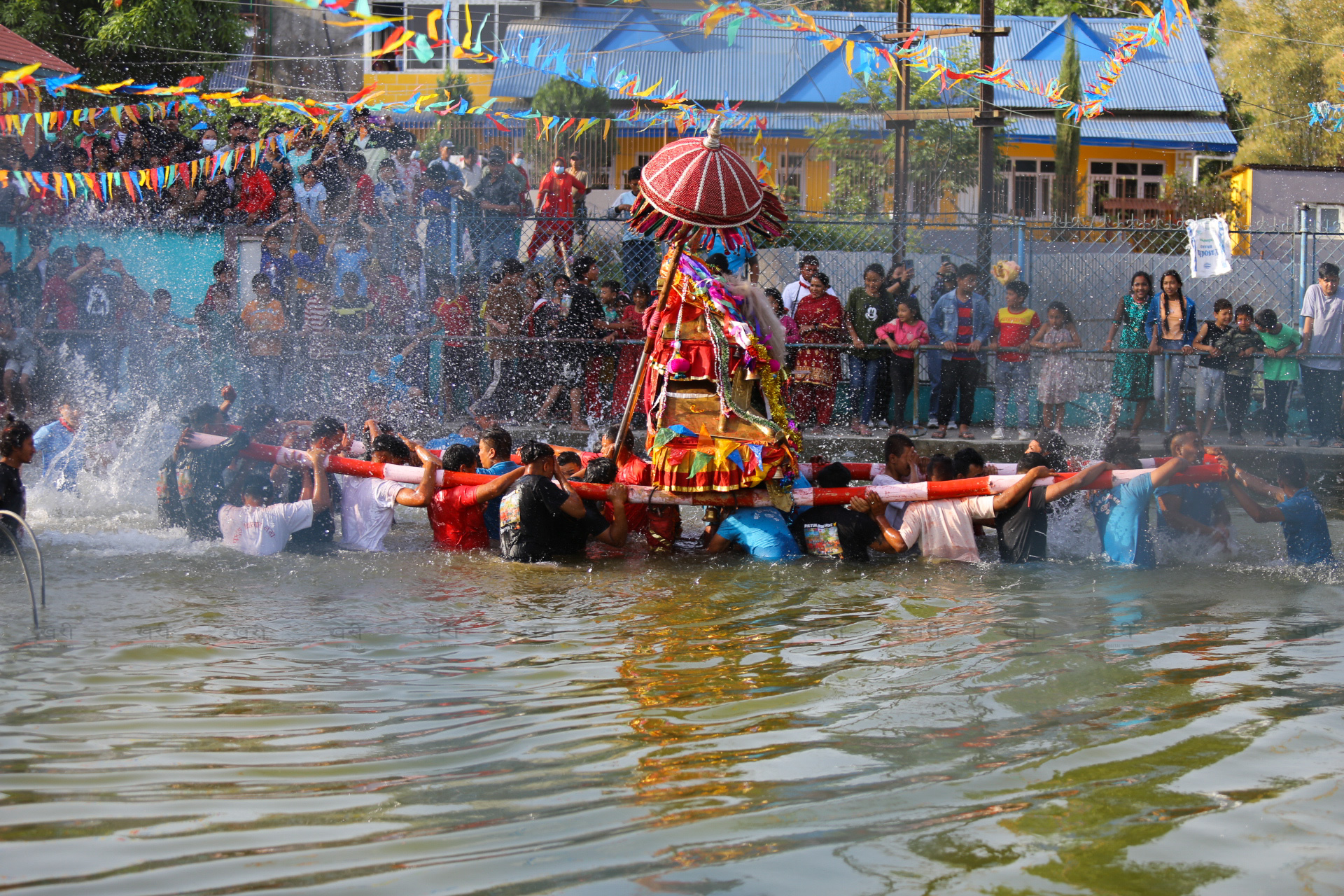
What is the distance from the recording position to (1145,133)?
76.5ft

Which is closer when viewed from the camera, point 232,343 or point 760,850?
point 760,850

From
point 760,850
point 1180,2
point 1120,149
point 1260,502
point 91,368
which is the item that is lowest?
point 760,850

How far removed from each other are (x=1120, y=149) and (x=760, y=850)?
23.8 meters

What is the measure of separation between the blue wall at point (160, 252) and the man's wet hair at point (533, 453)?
19.9 ft

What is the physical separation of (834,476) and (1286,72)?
61.3ft

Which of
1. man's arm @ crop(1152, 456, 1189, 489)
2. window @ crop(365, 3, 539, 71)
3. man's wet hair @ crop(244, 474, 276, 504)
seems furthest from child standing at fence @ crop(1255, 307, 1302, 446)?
window @ crop(365, 3, 539, 71)

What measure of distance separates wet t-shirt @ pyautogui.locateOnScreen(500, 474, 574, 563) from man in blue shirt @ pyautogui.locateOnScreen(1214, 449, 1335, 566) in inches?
154

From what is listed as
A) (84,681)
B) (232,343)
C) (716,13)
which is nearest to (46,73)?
(232,343)

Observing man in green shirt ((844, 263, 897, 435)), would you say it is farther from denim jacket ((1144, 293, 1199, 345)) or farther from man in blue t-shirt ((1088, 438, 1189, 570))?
man in blue t-shirt ((1088, 438, 1189, 570))

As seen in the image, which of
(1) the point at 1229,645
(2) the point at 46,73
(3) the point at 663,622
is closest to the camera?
(1) the point at 1229,645

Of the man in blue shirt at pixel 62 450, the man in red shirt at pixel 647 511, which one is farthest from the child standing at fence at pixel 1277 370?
the man in blue shirt at pixel 62 450

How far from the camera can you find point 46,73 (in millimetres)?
13711

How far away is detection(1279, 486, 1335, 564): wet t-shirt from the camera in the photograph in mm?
7160

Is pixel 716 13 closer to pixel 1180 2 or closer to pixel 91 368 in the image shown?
pixel 1180 2
